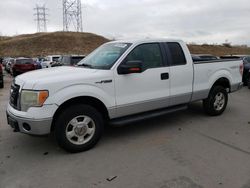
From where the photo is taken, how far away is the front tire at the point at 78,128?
4.15m

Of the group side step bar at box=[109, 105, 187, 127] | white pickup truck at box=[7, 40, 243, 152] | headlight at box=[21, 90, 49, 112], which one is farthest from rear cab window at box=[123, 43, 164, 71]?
headlight at box=[21, 90, 49, 112]

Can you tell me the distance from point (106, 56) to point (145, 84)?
952 millimetres

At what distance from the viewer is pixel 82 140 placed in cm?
441

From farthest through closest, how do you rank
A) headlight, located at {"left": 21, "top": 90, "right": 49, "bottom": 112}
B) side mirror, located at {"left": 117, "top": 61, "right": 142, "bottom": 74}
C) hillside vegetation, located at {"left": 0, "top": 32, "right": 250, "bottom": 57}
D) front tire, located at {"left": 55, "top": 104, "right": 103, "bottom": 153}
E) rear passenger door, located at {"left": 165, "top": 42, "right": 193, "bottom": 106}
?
hillside vegetation, located at {"left": 0, "top": 32, "right": 250, "bottom": 57} < rear passenger door, located at {"left": 165, "top": 42, "right": 193, "bottom": 106} < side mirror, located at {"left": 117, "top": 61, "right": 142, "bottom": 74} < front tire, located at {"left": 55, "top": 104, "right": 103, "bottom": 153} < headlight, located at {"left": 21, "top": 90, "right": 49, "bottom": 112}

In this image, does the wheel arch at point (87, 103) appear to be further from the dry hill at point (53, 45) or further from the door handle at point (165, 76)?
the dry hill at point (53, 45)

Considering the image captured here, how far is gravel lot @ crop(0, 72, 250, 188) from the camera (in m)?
3.46

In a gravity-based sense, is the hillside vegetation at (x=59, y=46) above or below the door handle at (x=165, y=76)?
above

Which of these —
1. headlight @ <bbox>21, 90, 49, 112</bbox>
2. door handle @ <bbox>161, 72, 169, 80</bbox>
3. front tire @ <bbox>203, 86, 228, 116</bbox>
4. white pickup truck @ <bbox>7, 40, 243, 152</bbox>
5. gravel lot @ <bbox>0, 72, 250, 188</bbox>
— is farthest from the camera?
front tire @ <bbox>203, 86, 228, 116</bbox>

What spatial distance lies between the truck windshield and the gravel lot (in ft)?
4.77

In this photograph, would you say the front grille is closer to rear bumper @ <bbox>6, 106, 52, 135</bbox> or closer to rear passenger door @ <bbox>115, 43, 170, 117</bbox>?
rear bumper @ <bbox>6, 106, 52, 135</bbox>

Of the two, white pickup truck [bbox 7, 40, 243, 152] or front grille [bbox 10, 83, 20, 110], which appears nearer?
white pickup truck [bbox 7, 40, 243, 152]

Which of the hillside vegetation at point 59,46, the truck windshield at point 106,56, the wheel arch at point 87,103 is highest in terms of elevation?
the hillside vegetation at point 59,46

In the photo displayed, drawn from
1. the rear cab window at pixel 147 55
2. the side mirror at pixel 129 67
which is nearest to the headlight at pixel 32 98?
the side mirror at pixel 129 67

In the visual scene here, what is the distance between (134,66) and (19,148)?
100 inches
